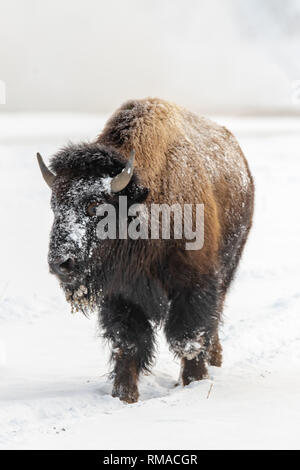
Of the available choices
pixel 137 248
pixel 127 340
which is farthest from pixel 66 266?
pixel 127 340

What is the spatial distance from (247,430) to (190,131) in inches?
127

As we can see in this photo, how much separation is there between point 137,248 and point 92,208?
530 mm

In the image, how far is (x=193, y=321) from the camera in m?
5.44

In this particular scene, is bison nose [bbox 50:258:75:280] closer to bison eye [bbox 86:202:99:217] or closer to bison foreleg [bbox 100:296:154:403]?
bison eye [bbox 86:202:99:217]

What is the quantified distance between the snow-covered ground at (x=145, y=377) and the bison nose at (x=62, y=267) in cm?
105

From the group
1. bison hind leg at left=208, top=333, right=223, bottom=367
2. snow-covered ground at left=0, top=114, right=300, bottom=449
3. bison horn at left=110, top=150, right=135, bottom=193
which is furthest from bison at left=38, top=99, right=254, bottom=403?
bison hind leg at left=208, top=333, right=223, bottom=367

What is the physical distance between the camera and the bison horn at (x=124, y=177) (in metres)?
4.94

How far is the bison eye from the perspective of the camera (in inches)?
196

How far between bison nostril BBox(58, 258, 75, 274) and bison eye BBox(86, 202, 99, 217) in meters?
0.43

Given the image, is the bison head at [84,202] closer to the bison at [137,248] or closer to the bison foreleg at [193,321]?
the bison at [137,248]

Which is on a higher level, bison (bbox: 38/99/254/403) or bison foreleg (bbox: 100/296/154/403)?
bison (bbox: 38/99/254/403)

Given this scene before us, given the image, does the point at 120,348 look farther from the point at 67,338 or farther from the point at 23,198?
the point at 23,198

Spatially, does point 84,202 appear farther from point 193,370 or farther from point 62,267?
point 193,370

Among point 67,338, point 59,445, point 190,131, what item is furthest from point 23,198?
point 59,445
